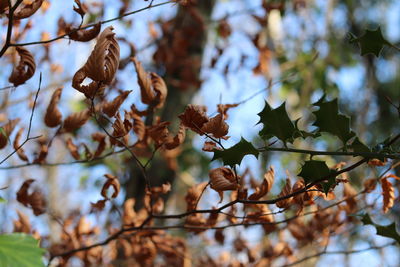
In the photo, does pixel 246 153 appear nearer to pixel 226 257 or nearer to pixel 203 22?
pixel 226 257

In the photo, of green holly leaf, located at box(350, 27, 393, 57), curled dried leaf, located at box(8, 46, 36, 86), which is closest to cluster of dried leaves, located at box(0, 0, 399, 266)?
curled dried leaf, located at box(8, 46, 36, 86)

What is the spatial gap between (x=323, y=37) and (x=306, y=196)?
371 centimetres

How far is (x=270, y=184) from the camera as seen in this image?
1.00m

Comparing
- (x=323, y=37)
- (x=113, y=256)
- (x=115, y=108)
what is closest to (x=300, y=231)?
(x=113, y=256)

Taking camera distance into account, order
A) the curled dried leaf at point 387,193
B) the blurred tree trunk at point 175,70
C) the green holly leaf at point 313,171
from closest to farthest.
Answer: the green holly leaf at point 313,171
the curled dried leaf at point 387,193
the blurred tree trunk at point 175,70

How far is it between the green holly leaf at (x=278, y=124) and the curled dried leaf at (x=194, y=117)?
0.38 feet

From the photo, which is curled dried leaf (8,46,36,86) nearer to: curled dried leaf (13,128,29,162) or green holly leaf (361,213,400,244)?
curled dried leaf (13,128,29,162)

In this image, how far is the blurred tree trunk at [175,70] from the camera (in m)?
2.29

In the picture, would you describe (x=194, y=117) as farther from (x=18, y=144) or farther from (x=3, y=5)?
(x=18, y=144)

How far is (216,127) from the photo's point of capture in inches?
32.7

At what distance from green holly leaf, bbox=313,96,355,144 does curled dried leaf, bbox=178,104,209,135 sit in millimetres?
216

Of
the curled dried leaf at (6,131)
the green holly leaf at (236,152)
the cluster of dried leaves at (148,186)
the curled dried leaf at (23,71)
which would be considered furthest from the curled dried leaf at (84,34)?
the green holly leaf at (236,152)

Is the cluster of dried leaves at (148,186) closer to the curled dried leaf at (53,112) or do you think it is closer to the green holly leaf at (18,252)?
the curled dried leaf at (53,112)

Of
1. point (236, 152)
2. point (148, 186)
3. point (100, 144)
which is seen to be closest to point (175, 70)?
point (100, 144)
